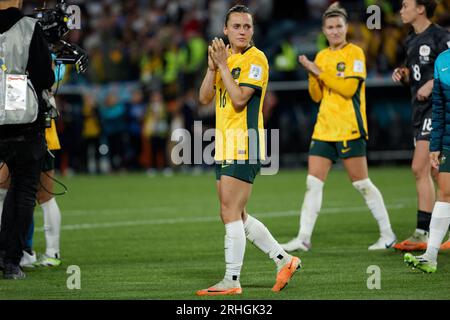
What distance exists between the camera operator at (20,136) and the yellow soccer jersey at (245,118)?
1756 mm

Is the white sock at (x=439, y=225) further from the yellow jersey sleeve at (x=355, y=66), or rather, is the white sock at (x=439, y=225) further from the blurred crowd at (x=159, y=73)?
the blurred crowd at (x=159, y=73)

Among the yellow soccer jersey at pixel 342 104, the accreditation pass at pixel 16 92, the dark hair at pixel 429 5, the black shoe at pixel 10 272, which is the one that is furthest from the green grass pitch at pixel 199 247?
the dark hair at pixel 429 5

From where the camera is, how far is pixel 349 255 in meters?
10.2

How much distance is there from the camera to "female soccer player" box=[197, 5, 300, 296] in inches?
308

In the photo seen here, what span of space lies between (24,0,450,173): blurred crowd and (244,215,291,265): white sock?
14568 millimetres

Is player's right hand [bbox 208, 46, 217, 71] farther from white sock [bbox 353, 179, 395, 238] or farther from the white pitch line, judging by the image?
the white pitch line

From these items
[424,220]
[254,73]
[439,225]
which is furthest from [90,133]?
[254,73]

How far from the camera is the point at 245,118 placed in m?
7.93

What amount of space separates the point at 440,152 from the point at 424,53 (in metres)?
2.02

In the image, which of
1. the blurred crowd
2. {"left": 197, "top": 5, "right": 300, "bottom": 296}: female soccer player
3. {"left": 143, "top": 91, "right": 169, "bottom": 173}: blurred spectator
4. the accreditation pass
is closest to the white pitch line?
the accreditation pass

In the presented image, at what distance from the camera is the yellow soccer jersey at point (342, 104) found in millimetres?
10898

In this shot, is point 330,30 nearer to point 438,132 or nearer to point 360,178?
point 360,178

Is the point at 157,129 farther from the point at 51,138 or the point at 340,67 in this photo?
the point at 51,138
